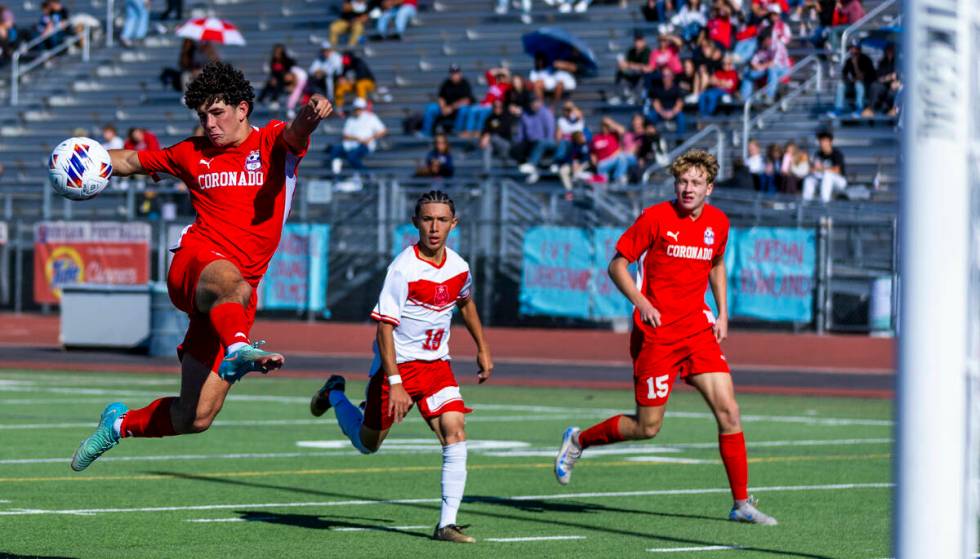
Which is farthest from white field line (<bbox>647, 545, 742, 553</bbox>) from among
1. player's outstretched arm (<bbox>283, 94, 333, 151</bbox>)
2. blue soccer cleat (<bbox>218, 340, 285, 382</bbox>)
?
player's outstretched arm (<bbox>283, 94, 333, 151</bbox>)

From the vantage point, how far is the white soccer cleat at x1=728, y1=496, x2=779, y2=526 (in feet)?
33.7

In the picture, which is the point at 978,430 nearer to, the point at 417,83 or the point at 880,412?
the point at 880,412

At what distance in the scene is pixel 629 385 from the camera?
2186 cm

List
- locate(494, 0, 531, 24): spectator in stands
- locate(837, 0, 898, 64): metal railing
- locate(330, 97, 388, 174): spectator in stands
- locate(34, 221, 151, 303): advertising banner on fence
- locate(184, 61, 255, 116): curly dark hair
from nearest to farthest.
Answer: locate(184, 61, 255, 116): curly dark hair, locate(837, 0, 898, 64): metal railing, locate(34, 221, 151, 303): advertising banner on fence, locate(330, 97, 388, 174): spectator in stands, locate(494, 0, 531, 24): spectator in stands

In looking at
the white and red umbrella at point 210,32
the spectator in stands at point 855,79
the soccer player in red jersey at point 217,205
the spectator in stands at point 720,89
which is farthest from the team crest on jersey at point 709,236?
the white and red umbrella at point 210,32

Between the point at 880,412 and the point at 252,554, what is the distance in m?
11.6

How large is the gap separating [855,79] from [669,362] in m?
20.4

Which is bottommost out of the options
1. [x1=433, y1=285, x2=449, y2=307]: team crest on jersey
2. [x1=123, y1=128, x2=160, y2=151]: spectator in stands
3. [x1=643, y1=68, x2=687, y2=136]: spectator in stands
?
[x1=433, y1=285, x2=449, y2=307]: team crest on jersey

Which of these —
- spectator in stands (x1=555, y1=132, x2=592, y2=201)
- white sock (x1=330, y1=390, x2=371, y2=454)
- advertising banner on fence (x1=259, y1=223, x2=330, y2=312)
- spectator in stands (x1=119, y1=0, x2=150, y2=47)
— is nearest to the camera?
white sock (x1=330, y1=390, x2=371, y2=454)

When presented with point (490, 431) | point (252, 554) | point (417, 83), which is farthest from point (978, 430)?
point (417, 83)

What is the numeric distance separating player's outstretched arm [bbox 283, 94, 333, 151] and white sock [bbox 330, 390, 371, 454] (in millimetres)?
1889

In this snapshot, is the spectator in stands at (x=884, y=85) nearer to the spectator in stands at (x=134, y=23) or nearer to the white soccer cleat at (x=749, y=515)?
the spectator in stands at (x=134, y=23)

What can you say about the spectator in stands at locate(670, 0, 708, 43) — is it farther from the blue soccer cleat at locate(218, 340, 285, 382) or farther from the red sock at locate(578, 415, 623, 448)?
the blue soccer cleat at locate(218, 340, 285, 382)

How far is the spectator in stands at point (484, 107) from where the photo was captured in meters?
33.6
